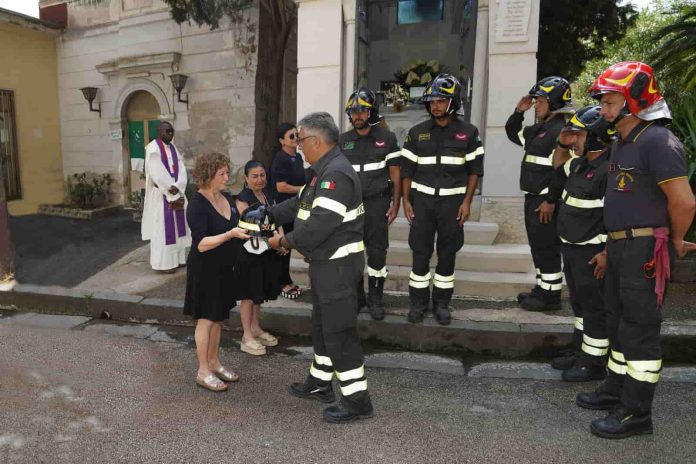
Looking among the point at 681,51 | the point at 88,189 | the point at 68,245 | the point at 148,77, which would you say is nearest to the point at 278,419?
the point at 68,245

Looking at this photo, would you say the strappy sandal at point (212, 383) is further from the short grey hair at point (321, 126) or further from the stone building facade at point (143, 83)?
the stone building facade at point (143, 83)

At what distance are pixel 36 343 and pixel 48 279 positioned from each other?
2060 millimetres

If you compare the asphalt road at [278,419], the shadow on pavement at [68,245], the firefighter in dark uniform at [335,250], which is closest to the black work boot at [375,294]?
the asphalt road at [278,419]

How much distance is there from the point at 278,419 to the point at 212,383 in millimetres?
676

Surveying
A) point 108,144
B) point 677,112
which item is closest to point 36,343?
point 677,112

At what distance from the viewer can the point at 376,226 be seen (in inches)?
193

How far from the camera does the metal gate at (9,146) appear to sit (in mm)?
12641

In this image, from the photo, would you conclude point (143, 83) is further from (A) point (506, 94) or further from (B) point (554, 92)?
(B) point (554, 92)

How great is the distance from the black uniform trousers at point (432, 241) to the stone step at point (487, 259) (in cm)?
109

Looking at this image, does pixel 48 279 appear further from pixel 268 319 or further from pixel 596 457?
pixel 596 457

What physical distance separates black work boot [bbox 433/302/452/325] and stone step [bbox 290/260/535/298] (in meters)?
0.88

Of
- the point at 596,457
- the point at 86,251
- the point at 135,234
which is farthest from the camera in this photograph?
the point at 135,234

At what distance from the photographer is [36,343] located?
4934 mm

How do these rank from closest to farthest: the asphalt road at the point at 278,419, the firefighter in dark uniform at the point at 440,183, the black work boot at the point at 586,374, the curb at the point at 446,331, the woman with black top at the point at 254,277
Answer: the asphalt road at the point at 278,419 → the black work boot at the point at 586,374 → the woman with black top at the point at 254,277 → the curb at the point at 446,331 → the firefighter in dark uniform at the point at 440,183
